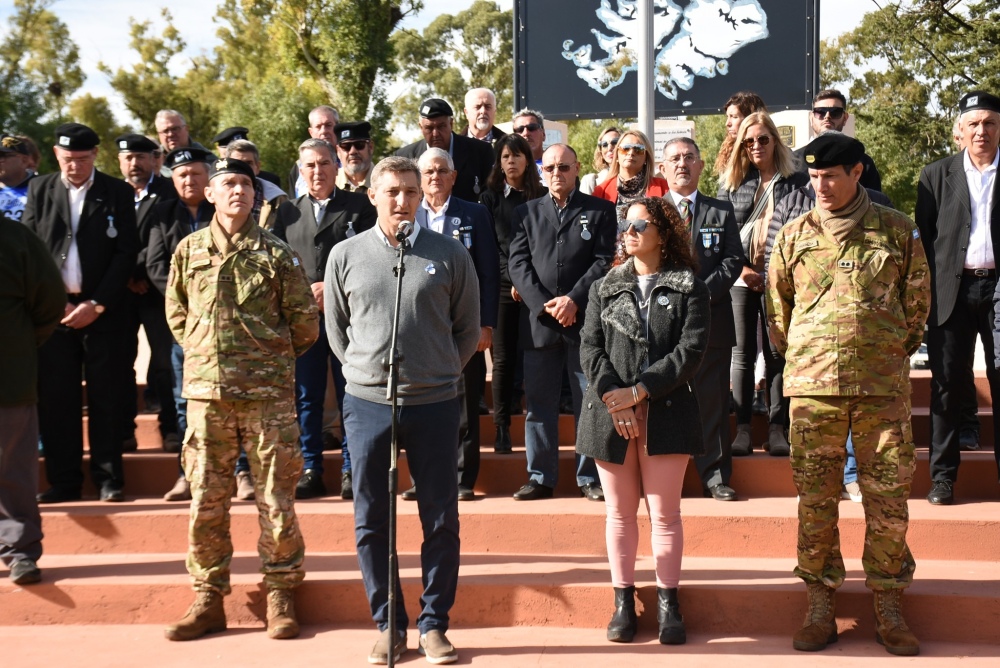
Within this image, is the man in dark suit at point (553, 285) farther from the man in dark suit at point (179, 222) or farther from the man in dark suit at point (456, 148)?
the man in dark suit at point (179, 222)

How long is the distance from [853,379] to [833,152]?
101cm

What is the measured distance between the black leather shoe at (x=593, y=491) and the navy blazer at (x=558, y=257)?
861mm

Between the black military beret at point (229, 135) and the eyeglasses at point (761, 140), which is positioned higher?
the black military beret at point (229, 135)

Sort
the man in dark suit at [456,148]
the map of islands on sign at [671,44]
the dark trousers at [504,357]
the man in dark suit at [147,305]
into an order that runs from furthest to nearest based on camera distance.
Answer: the map of islands on sign at [671,44] < the man in dark suit at [456,148] < the man in dark suit at [147,305] < the dark trousers at [504,357]

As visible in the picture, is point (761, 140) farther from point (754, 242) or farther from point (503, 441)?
point (503, 441)

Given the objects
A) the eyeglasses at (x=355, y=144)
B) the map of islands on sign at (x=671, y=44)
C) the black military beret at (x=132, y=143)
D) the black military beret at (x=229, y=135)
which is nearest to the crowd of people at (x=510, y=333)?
the eyeglasses at (x=355, y=144)

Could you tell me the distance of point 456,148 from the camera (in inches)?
305

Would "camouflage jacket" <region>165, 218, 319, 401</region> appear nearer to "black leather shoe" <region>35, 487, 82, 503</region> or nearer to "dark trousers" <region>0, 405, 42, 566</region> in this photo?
"dark trousers" <region>0, 405, 42, 566</region>

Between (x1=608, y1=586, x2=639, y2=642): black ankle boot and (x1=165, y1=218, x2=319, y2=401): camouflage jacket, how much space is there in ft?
6.11

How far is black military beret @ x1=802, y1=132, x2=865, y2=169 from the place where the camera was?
4.89 metres

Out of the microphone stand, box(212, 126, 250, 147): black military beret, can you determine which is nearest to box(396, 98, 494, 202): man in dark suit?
box(212, 126, 250, 147): black military beret

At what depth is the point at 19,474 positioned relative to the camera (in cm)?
584

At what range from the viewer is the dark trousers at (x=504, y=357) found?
7059 mm

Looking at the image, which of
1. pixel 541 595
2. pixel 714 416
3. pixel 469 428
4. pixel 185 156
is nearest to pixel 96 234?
pixel 185 156
